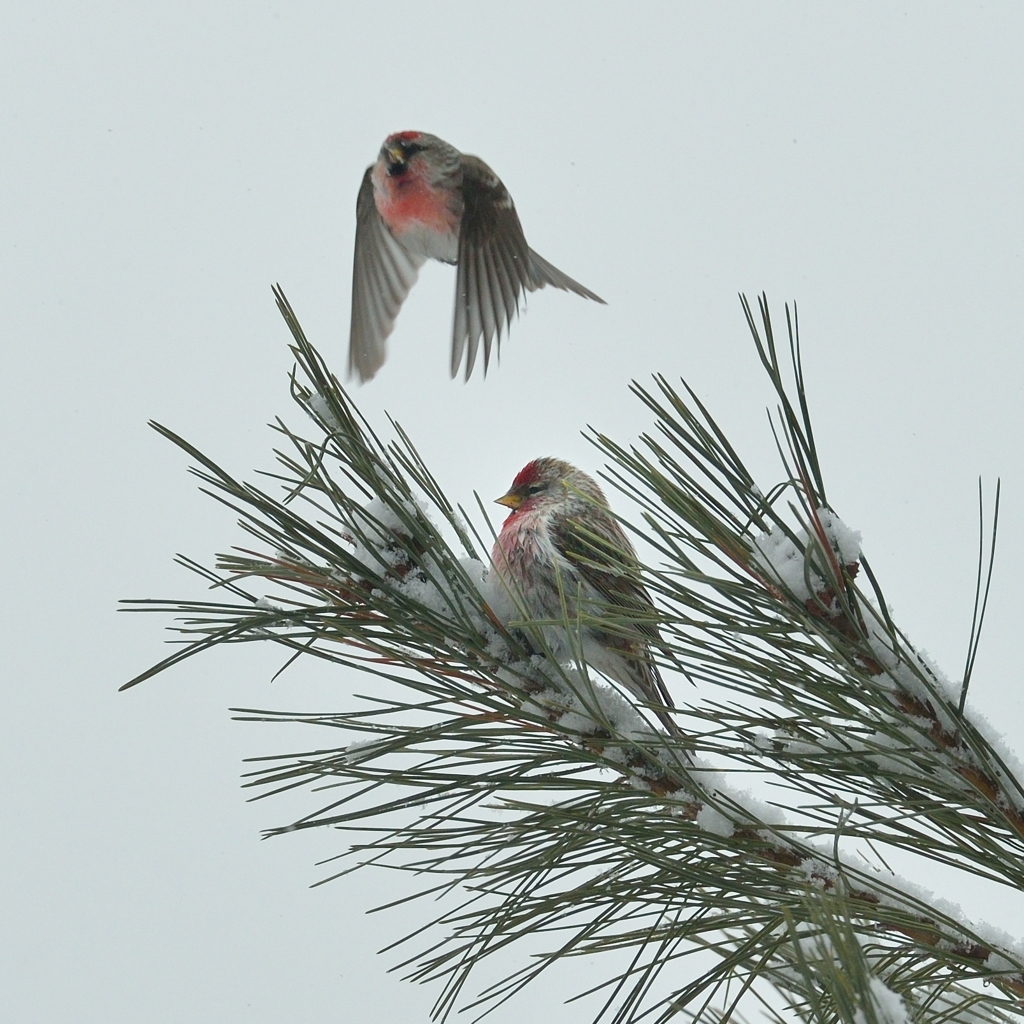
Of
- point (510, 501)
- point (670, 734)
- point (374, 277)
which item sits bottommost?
point (670, 734)

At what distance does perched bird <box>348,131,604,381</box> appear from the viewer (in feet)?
8.18

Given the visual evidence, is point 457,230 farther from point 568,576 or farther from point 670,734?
point 670,734

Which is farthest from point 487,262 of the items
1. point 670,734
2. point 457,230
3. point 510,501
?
point 670,734

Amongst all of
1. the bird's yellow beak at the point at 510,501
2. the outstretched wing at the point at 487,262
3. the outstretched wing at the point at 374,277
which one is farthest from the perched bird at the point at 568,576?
the outstretched wing at the point at 374,277

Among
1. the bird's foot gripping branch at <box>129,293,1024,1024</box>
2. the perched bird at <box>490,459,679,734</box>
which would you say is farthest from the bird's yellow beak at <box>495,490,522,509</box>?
the bird's foot gripping branch at <box>129,293,1024,1024</box>

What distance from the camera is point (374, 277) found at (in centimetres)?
289

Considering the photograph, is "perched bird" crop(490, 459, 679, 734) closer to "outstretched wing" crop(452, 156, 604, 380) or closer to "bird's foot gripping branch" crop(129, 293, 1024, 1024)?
"bird's foot gripping branch" crop(129, 293, 1024, 1024)

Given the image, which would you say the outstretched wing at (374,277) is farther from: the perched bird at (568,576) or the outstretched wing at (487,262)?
the perched bird at (568,576)

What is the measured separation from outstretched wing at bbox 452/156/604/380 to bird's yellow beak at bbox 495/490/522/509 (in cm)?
69

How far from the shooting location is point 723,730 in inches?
35.1

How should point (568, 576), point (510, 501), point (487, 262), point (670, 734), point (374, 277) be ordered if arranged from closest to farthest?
1. point (670, 734)
2. point (568, 576)
3. point (510, 501)
4. point (487, 262)
5. point (374, 277)

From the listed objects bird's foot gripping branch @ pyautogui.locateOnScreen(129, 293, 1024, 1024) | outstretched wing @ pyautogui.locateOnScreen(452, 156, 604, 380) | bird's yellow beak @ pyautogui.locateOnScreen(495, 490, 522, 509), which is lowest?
bird's foot gripping branch @ pyautogui.locateOnScreen(129, 293, 1024, 1024)

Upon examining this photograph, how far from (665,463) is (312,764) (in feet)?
1.19

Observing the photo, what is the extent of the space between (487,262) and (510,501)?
982mm
